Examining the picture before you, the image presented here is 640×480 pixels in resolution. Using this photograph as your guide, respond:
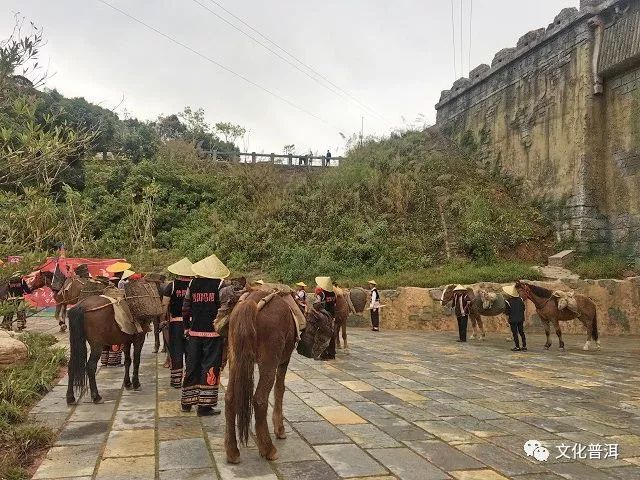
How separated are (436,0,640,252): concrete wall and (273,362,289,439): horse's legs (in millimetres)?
15015

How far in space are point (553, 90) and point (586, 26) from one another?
2313 mm

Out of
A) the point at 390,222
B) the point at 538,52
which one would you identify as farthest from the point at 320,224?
the point at 538,52

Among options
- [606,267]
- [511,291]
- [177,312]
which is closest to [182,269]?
[177,312]

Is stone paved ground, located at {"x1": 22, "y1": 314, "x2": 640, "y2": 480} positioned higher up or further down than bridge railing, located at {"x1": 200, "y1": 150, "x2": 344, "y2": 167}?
further down

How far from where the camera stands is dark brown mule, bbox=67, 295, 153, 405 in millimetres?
5742

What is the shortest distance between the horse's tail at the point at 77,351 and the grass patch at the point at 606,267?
47.0 feet

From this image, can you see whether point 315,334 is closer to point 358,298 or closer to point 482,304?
point 482,304

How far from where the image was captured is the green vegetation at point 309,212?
17.5 metres

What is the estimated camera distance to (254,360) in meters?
4.22

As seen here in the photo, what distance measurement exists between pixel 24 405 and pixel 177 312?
194 centimetres

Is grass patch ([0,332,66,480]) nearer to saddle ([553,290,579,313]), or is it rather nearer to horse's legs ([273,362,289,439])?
horse's legs ([273,362,289,439])

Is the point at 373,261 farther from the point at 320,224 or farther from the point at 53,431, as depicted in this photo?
the point at 53,431

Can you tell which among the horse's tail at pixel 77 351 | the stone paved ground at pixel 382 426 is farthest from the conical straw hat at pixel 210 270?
the horse's tail at pixel 77 351

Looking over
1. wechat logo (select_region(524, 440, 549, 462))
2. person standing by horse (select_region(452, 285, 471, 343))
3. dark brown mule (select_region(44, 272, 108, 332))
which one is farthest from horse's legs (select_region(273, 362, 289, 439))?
person standing by horse (select_region(452, 285, 471, 343))
